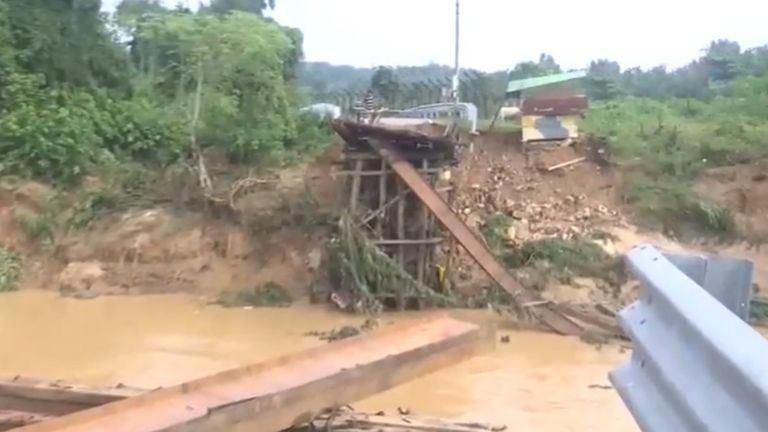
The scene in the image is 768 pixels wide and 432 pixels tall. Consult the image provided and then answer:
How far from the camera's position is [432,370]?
3.83 meters

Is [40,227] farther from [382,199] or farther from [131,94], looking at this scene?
[382,199]

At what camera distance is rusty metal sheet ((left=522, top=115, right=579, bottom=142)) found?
1906 cm

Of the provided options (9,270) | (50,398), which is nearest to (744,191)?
(9,270)

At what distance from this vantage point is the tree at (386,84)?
2406 cm

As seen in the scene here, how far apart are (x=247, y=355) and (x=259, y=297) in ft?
12.4

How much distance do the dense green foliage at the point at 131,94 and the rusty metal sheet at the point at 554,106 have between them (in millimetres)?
3484

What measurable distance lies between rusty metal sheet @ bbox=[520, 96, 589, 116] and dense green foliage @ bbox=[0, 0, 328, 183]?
3484 mm

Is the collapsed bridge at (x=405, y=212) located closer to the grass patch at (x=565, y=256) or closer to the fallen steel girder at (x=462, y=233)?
the fallen steel girder at (x=462, y=233)

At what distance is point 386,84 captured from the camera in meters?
24.4

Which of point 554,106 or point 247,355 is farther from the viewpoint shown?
point 554,106

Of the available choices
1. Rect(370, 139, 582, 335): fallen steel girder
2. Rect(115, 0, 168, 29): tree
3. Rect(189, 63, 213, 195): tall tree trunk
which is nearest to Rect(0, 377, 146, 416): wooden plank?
Rect(370, 139, 582, 335): fallen steel girder

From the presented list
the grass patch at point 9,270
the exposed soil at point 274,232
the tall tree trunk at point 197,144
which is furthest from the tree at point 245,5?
the grass patch at point 9,270

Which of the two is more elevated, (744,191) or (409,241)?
(744,191)

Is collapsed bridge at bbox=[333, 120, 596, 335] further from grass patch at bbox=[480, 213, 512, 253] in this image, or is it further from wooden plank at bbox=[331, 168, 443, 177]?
grass patch at bbox=[480, 213, 512, 253]
